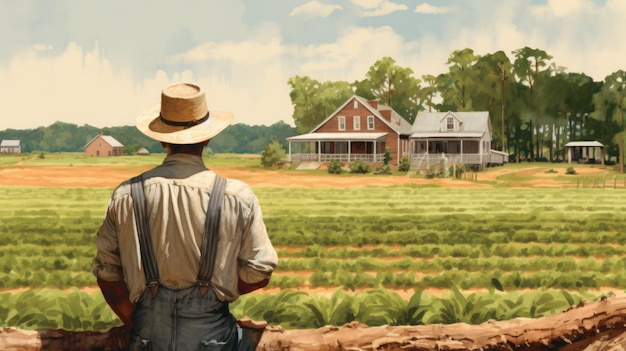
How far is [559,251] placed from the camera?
39.8 ft

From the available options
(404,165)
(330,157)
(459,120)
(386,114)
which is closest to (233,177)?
(404,165)

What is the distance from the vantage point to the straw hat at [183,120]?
3.20 metres

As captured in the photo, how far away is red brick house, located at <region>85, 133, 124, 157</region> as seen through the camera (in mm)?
23494

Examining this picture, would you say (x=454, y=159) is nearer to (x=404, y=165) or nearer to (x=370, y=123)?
(x=404, y=165)

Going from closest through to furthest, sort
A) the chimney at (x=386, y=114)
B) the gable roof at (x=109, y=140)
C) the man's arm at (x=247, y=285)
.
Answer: the man's arm at (x=247, y=285), the gable roof at (x=109, y=140), the chimney at (x=386, y=114)

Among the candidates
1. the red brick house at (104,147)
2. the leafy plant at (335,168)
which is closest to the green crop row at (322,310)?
the red brick house at (104,147)

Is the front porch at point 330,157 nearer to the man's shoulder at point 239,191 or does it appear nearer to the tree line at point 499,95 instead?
the tree line at point 499,95

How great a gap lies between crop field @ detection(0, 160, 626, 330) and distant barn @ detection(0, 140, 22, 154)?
1.53 metres

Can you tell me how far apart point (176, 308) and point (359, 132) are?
41.2m

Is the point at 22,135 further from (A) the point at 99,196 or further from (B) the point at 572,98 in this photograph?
(B) the point at 572,98

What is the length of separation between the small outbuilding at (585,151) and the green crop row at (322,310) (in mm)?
35248

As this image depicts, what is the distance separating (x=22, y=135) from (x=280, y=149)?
489 inches

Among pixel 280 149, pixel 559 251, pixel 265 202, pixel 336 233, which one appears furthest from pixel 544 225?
pixel 280 149

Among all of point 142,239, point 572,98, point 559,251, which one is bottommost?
point 559,251
